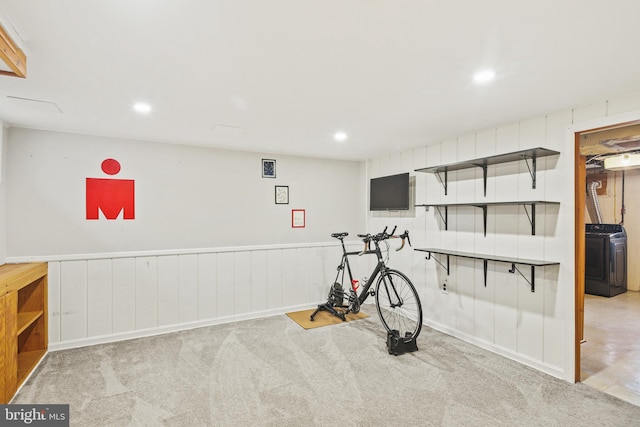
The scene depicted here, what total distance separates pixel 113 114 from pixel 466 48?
2914 mm

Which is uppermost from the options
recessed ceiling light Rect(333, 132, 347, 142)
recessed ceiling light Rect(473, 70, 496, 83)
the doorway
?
recessed ceiling light Rect(473, 70, 496, 83)

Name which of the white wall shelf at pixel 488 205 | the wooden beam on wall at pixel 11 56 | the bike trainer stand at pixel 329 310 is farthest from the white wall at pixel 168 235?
the wooden beam on wall at pixel 11 56

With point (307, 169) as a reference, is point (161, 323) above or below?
below

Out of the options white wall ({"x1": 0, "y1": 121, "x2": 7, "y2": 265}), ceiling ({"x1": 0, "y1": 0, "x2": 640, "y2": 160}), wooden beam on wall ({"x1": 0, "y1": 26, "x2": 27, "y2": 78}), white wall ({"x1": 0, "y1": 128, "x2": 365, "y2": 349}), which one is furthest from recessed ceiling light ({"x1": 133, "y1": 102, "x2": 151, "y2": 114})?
white wall ({"x1": 0, "y1": 121, "x2": 7, "y2": 265})

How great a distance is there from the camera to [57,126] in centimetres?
333

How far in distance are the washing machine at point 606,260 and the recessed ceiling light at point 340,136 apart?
16.8ft

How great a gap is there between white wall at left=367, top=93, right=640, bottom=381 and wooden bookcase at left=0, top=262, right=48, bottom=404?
13.3 ft

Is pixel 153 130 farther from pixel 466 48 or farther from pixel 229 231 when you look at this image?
pixel 466 48

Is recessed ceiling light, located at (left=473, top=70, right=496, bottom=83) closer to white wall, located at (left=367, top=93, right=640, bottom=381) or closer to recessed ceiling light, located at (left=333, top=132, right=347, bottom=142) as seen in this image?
white wall, located at (left=367, top=93, right=640, bottom=381)

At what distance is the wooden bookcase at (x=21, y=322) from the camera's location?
2.38m

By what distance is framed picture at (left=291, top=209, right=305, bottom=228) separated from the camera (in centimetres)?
489

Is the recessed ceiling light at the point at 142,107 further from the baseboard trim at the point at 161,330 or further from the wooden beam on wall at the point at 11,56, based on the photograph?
the baseboard trim at the point at 161,330

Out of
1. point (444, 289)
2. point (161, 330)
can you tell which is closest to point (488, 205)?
point (444, 289)

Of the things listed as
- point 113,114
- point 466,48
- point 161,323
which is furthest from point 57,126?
point 466,48
